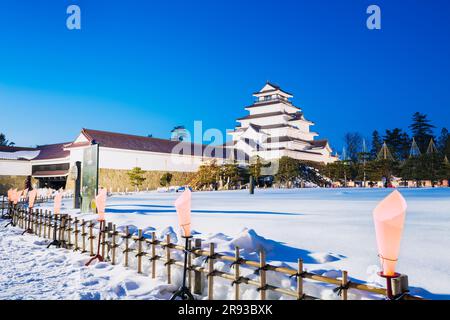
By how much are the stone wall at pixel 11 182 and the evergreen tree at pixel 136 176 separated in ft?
39.8

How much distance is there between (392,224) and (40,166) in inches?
1688

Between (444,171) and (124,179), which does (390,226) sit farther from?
(444,171)

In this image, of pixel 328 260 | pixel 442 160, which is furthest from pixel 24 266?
pixel 442 160

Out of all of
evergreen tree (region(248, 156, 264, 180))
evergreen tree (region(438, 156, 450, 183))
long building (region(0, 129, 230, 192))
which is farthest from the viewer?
evergreen tree (region(248, 156, 264, 180))

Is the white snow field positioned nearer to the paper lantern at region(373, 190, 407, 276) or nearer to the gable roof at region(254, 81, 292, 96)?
the paper lantern at region(373, 190, 407, 276)

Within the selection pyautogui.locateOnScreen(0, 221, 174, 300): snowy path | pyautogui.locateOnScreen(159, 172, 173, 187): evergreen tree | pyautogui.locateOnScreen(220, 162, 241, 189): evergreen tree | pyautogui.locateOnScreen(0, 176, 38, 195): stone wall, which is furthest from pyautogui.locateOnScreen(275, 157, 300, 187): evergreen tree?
pyautogui.locateOnScreen(0, 221, 174, 300): snowy path

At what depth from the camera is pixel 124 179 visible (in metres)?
36.1

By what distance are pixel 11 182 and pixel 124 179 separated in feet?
41.7

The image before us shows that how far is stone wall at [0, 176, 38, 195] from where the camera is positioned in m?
35.9

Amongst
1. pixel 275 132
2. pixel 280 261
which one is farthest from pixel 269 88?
pixel 280 261

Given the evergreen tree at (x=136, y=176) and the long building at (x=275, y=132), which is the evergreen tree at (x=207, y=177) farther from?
the long building at (x=275, y=132)

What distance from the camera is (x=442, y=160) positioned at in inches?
1620

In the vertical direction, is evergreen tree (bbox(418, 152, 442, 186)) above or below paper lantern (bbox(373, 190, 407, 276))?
above

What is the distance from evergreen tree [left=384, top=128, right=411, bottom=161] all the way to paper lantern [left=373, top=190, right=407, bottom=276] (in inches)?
2426
